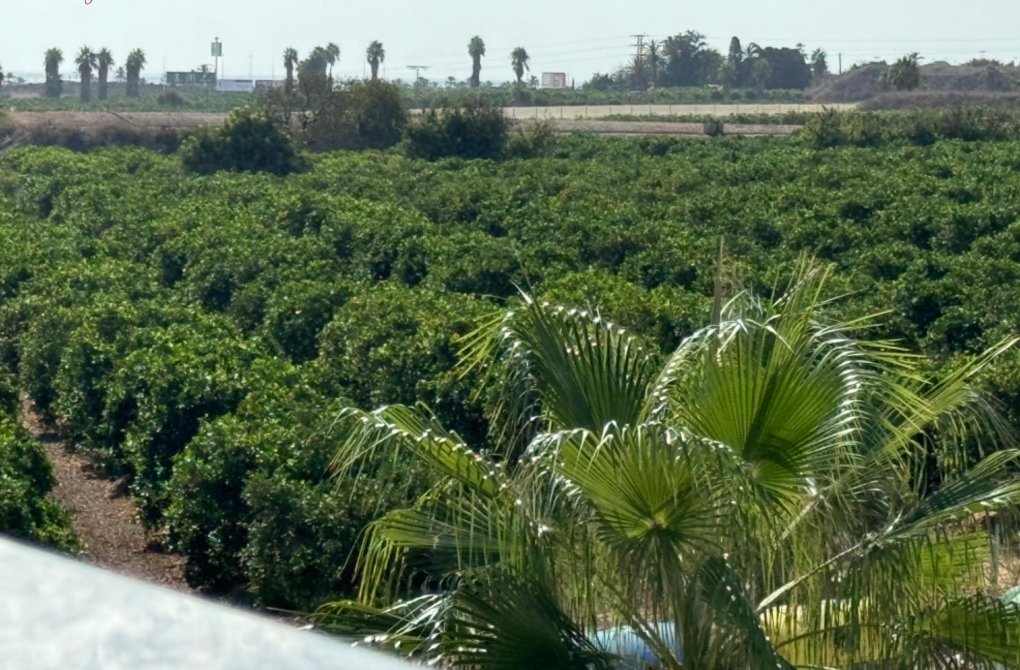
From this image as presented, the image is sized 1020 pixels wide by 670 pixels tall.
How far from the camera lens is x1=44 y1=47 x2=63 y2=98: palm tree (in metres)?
100

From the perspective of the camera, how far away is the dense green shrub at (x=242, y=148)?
42.9 meters

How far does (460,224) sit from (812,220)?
7.13m

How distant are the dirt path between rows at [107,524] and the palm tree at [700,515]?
4884 mm

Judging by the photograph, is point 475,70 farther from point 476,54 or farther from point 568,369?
point 568,369

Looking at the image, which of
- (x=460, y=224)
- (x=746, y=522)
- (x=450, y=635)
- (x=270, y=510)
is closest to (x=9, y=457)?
(x=270, y=510)

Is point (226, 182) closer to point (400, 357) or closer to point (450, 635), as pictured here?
point (400, 357)

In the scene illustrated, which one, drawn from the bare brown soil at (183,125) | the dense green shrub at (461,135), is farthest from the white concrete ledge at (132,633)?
the bare brown soil at (183,125)

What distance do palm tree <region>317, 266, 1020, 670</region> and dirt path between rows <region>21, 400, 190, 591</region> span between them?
16.0 ft

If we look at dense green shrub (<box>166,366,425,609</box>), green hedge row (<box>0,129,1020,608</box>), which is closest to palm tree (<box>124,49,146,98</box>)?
green hedge row (<box>0,129,1020,608</box>)

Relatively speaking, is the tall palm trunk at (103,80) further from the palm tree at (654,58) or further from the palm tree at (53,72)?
the palm tree at (654,58)

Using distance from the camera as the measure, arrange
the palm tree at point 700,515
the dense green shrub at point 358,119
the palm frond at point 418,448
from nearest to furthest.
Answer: the palm tree at point 700,515 < the palm frond at point 418,448 < the dense green shrub at point 358,119

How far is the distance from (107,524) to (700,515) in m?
8.72

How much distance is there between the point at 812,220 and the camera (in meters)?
21.5

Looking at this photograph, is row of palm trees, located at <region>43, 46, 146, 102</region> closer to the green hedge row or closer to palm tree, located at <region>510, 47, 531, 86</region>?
palm tree, located at <region>510, 47, 531, 86</region>
